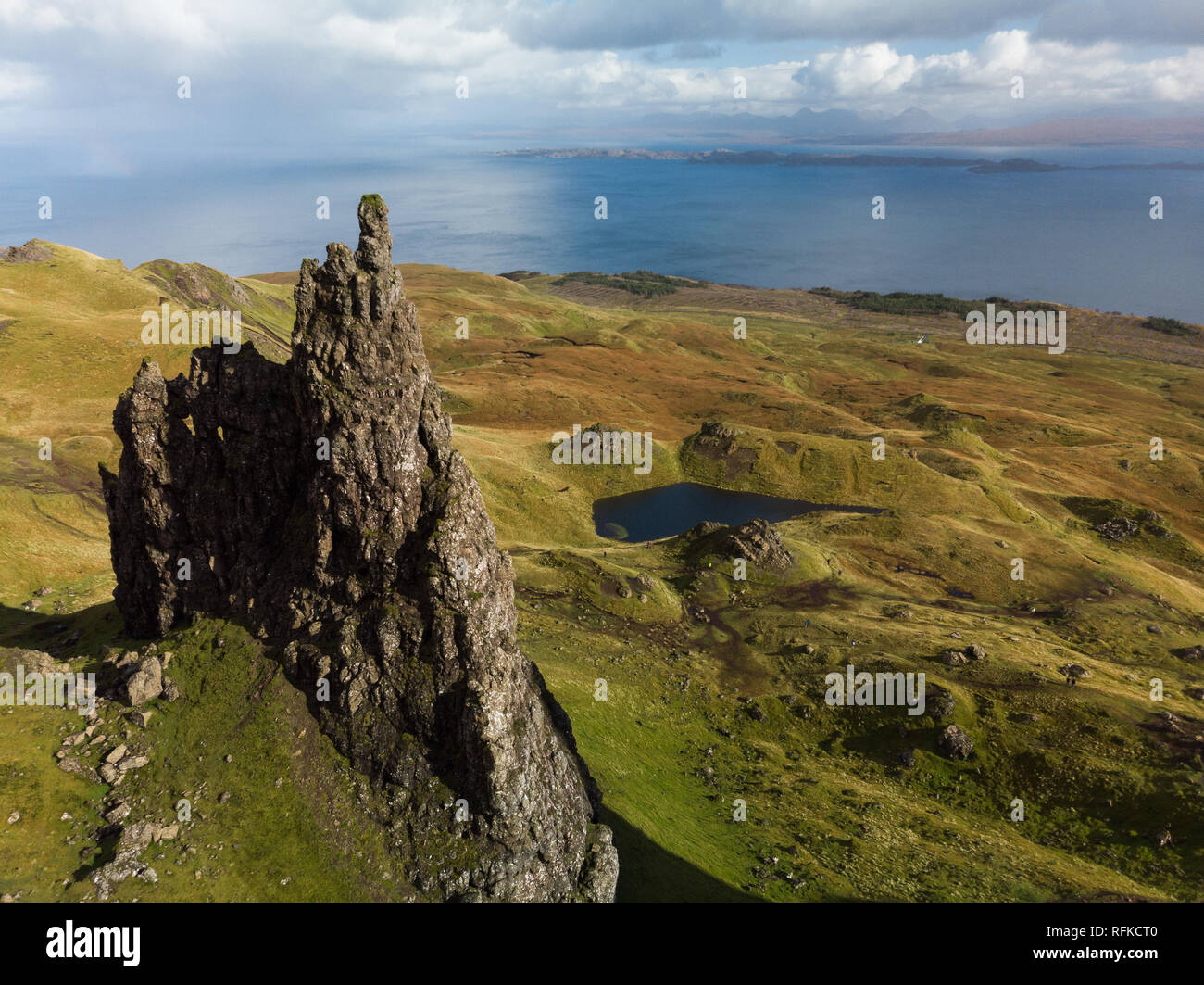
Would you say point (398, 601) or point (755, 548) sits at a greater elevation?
point (398, 601)

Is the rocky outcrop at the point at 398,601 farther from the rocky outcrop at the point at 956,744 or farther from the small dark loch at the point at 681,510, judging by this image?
the small dark loch at the point at 681,510

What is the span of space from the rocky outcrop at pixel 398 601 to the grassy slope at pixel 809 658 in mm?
3911

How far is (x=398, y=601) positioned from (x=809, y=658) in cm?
5017

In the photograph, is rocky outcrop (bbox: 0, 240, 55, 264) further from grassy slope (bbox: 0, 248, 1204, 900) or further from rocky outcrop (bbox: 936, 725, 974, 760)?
rocky outcrop (bbox: 936, 725, 974, 760)

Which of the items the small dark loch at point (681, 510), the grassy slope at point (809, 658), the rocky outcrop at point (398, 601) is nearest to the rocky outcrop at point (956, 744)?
the grassy slope at point (809, 658)

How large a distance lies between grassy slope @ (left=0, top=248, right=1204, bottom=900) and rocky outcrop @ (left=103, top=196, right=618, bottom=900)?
12.8 ft

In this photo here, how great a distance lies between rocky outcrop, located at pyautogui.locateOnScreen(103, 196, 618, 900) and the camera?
36.2 meters

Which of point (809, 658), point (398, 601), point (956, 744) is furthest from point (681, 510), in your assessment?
point (398, 601)

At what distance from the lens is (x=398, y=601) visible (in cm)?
3838

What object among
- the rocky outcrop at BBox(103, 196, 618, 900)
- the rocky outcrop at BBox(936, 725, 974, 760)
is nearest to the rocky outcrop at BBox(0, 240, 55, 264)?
the rocky outcrop at BBox(103, 196, 618, 900)

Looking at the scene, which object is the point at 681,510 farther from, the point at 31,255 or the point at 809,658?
the point at 31,255

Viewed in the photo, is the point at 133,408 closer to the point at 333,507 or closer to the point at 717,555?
the point at 333,507

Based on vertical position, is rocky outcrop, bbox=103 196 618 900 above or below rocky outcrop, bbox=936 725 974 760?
above

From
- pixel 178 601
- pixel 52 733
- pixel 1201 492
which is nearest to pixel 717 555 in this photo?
pixel 178 601
